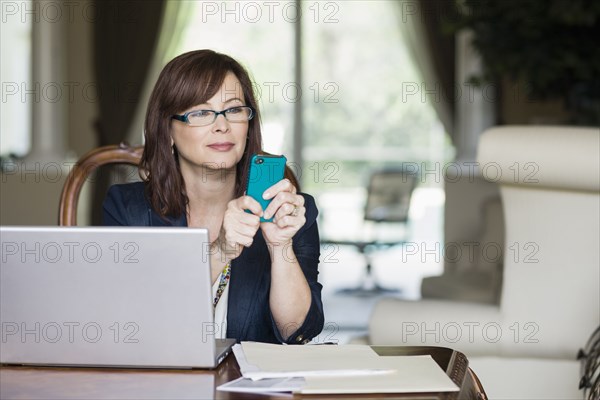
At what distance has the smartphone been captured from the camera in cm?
174

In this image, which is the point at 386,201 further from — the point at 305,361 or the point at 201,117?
the point at 305,361

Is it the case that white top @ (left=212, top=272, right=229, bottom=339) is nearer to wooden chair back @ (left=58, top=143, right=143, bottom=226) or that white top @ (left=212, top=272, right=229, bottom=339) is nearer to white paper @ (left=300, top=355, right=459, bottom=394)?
wooden chair back @ (left=58, top=143, right=143, bottom=226)

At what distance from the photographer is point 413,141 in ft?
33.1

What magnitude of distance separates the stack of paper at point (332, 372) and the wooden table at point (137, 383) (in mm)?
16

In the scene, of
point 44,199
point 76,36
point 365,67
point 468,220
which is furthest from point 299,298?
point 365,67

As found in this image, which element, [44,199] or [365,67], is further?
[365,67]

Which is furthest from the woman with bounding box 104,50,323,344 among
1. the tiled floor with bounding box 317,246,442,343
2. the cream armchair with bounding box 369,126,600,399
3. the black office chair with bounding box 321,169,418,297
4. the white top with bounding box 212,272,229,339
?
the black office chair with bounding box 321,169,418,297

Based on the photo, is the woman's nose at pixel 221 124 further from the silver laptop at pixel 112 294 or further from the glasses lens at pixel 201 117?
the silver laptop at pixel 112 294

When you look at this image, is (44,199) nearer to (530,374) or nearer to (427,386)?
(530,374)

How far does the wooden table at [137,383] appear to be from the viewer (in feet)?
4.76

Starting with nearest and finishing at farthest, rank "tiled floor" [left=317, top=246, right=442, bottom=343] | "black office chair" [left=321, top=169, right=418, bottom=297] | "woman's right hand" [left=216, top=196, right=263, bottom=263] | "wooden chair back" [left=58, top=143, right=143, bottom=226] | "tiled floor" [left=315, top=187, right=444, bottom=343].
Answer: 1. "woman's right hand" [left=216, top=196, right=263, bottom=263]
2. "wooden chair back" [left=58, top=143, right=143, bottom=226]
3. "tiled floor" [left=317, top=246, right=442, bottom=343]
4. "tiled floor" [left=315, top=187, right=444, bottom=343]
5. "black office chair" [left=321, top=169, right=418, bottom=297]

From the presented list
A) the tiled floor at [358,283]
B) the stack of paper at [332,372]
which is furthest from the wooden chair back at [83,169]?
the tiled floor at [358,283]

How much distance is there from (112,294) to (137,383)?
15 cm

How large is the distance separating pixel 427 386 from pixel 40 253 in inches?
24.9
